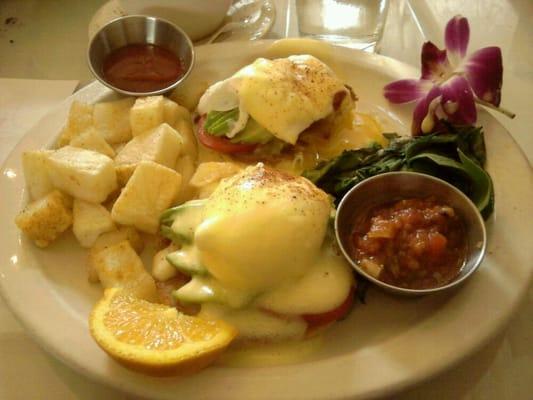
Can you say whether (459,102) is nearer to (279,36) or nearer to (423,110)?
(423,110)

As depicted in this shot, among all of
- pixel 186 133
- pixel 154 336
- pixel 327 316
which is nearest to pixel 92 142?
pixel 186 133

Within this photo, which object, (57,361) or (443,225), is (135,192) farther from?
(443,225)

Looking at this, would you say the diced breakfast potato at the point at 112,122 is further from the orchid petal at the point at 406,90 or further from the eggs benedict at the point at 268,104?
the orchid petal at the point at 406,90

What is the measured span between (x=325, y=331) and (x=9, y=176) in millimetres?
1202

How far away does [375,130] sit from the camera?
223 centimetres

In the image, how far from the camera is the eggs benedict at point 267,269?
1.53 metres

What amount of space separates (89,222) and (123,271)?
24 centimetres

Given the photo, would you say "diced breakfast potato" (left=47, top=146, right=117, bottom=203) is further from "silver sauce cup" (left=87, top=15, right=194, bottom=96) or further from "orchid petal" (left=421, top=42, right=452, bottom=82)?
"orchid petal" (left=421, top=42, right=452, bottom=82)

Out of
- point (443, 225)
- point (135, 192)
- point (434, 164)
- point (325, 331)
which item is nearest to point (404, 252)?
point (443, 225)

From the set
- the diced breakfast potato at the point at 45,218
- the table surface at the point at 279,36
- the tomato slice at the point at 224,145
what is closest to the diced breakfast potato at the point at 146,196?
the diced breakfast potato at the point at 45,218

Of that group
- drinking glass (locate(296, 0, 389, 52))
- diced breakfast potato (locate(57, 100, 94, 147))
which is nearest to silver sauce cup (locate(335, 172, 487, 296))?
diced breakfast potato (locate(57, 100, 94, 147))

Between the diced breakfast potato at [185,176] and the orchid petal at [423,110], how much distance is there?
832mm

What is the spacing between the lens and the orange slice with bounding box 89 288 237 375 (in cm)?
135

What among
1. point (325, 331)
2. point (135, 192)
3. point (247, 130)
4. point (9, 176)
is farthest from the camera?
point (247, 130)
